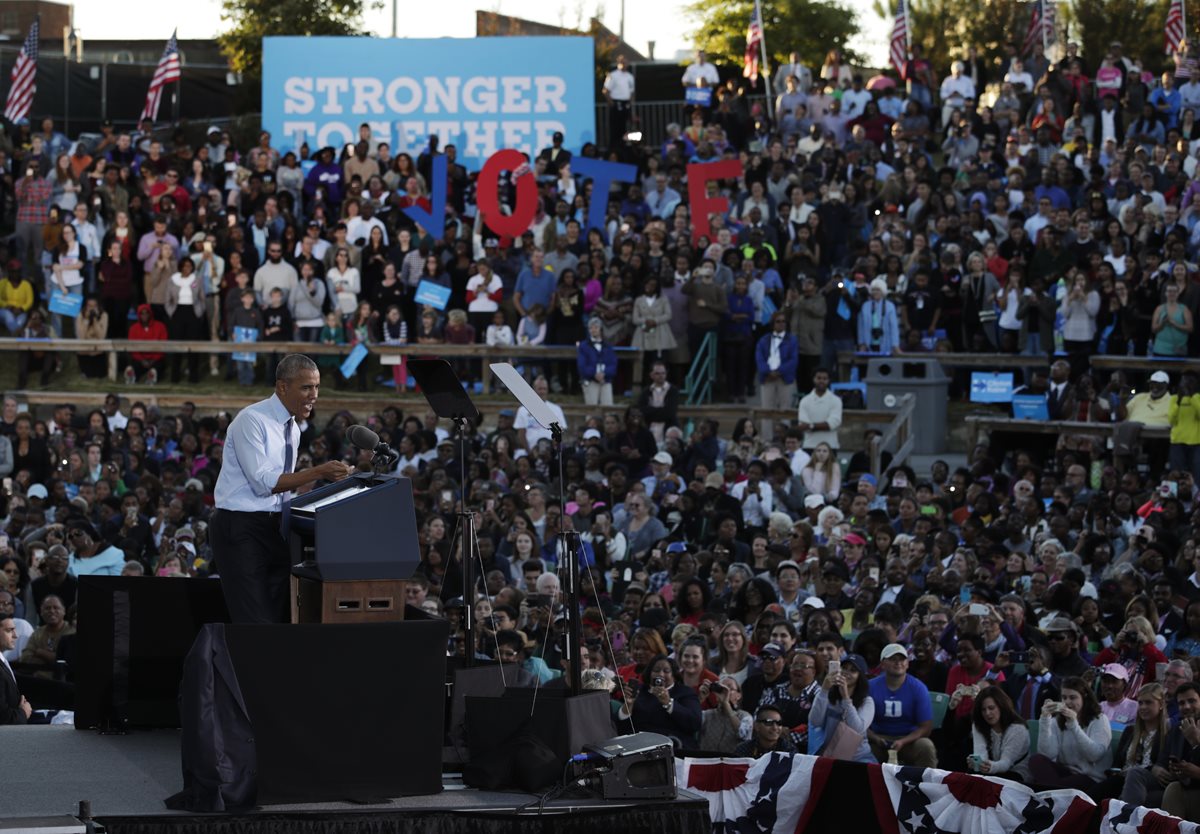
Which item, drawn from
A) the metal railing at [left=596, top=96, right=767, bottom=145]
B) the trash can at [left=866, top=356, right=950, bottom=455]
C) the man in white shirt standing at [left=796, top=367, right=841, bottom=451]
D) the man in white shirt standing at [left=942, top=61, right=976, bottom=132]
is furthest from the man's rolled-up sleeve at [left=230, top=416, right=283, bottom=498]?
the metal railing at [left=596, top=96, right=767, bottom=145]

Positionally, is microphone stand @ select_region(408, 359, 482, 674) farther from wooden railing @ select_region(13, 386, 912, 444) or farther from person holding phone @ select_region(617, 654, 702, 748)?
wooden railing @ select_region(13, 386, 912, 444)

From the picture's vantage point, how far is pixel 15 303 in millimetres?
24891

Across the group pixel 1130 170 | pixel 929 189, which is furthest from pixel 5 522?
pixel 1130 170

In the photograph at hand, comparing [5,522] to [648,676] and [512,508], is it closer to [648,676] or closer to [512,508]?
[512,508]

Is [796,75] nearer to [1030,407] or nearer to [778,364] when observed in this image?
[778,364]

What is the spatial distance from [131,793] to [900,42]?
24594 millimetres

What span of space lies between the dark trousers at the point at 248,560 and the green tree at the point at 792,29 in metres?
35.9

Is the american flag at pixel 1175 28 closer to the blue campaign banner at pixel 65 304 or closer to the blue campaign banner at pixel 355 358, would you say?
the blue campaign banner at pixel 355 358

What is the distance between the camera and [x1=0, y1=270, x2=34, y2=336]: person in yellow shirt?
81.6 feet

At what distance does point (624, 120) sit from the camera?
100 feet

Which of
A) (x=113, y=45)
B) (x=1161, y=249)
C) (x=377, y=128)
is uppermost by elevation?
(x=113, y=45)

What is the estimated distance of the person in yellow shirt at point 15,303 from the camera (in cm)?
2486

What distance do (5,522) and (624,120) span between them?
47.0ft

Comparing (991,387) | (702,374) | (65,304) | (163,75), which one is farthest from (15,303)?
(991,387)
